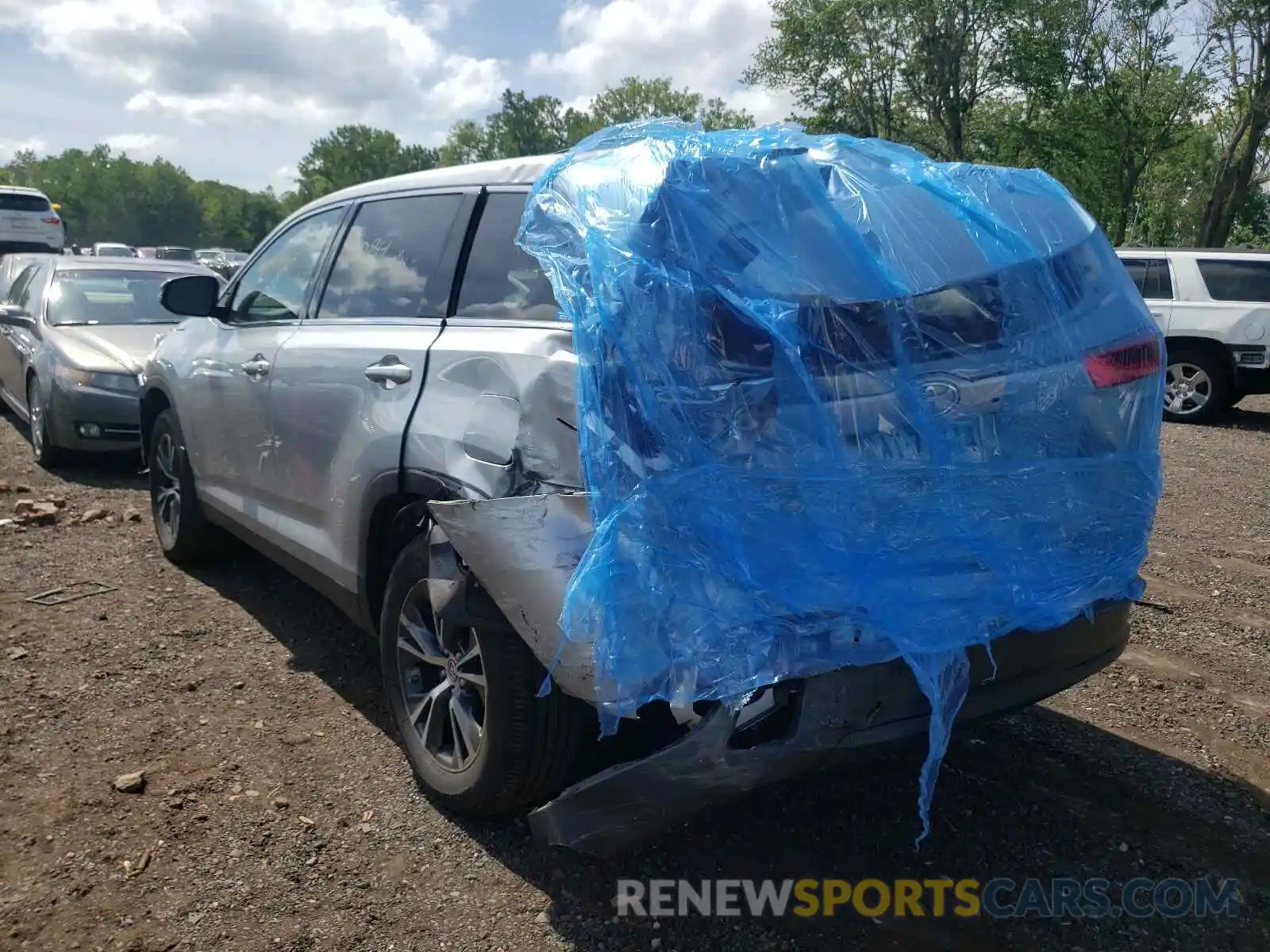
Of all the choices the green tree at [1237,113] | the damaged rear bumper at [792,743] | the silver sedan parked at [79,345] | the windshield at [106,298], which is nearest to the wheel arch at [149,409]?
the silver sedan parked at [79,345]

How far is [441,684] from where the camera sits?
2967mm

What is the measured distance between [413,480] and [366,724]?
1.21 m

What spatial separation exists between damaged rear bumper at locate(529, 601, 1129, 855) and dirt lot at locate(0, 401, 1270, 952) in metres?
0.36

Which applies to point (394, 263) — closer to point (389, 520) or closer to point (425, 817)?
point (389, 520)

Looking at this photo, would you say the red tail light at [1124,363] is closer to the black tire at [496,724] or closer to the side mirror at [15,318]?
the black tire at [496,724]

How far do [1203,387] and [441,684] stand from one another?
10.5 metres

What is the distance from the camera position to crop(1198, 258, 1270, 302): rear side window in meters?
10.8

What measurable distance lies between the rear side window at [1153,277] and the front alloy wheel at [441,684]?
10.4m

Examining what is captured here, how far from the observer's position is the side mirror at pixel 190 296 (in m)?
4.49

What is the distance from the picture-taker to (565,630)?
2191 millimetres

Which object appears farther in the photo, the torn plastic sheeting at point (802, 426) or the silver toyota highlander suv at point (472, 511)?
the silver toyota highlander suv at point (472, 511)

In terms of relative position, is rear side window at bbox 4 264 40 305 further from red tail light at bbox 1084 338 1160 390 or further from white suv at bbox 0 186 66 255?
white suv at bbox 0 186 66 255

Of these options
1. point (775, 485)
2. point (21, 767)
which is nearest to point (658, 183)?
point (775, 485)

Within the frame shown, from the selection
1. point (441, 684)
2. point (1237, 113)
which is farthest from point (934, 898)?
point (1237, 113)
